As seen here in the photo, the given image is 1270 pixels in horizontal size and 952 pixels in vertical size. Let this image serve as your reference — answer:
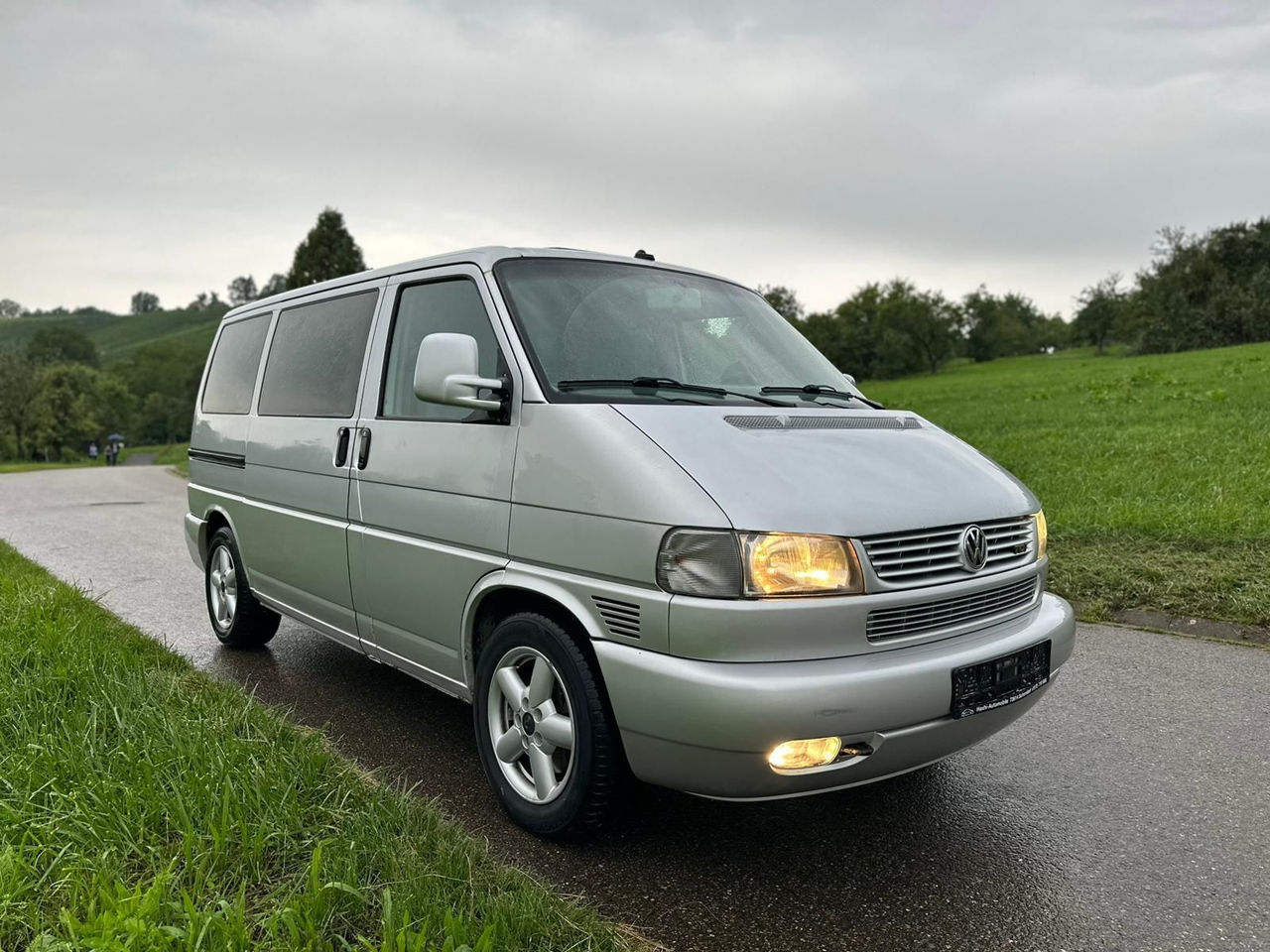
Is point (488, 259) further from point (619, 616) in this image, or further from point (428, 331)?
point (619, 616)

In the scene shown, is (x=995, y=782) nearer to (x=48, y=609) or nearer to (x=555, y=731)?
(x=555, y=731)

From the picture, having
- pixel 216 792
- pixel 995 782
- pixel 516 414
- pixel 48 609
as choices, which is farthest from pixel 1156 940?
pixel 48 609

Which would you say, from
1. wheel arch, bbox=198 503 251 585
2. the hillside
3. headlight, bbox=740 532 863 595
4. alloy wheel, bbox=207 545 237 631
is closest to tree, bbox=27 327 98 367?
the hillside

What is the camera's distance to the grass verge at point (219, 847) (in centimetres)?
240

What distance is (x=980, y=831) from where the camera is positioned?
11.0ft

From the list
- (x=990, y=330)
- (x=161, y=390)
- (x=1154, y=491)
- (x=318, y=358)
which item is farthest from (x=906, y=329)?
(x=161, y=390)

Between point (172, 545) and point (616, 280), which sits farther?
point (172, 545)

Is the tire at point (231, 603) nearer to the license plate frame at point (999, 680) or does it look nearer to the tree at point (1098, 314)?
the license plate frame at point (999, 680)

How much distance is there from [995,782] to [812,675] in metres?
1.51

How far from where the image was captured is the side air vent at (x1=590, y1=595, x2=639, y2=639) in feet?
9.43

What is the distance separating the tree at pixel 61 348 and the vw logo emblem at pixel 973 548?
399 ft

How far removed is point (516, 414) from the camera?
11.1 feet

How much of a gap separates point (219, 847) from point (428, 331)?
2088mm

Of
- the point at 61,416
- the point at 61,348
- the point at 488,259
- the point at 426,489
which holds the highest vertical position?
the point at 61,348
